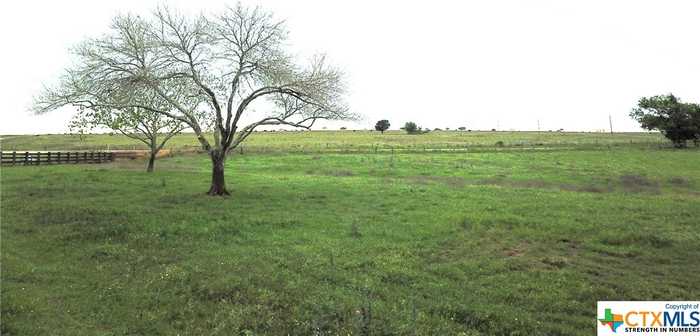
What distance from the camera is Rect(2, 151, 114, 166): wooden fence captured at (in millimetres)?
46250

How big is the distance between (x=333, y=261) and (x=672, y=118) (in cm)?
9231

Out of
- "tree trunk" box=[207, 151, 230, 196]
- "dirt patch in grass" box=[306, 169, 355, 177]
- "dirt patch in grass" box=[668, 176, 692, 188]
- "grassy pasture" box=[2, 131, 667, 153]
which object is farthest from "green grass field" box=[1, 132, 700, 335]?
"grassy pasture" box=[2, 131, 667, 153]

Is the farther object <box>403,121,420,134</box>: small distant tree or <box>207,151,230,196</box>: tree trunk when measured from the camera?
<box>403,121,420,134</box>: small distant tree

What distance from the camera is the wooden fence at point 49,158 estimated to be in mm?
46250

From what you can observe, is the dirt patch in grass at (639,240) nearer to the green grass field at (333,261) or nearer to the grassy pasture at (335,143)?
the green grass field at (333,261)

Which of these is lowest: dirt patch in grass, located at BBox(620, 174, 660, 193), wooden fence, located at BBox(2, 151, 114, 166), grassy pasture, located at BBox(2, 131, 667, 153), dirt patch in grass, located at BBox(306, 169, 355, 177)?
dirt patch in grass, located at BBox(620, 174, 660, 193)

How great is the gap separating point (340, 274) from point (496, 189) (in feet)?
68.4

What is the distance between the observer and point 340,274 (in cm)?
1085

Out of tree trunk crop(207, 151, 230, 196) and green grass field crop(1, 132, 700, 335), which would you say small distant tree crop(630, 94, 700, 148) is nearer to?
green grass field crop(1, 132, 700, 335)

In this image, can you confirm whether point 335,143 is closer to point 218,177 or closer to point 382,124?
point 218,177

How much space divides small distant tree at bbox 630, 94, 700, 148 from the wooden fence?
9580 centimetres

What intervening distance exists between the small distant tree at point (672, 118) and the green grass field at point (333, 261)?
68.9 m

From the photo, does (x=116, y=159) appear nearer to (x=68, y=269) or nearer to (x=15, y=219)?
(x=15, y=219)

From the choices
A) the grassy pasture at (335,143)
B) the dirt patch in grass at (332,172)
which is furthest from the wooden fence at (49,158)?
the dirt patch in grass at (332,172)
